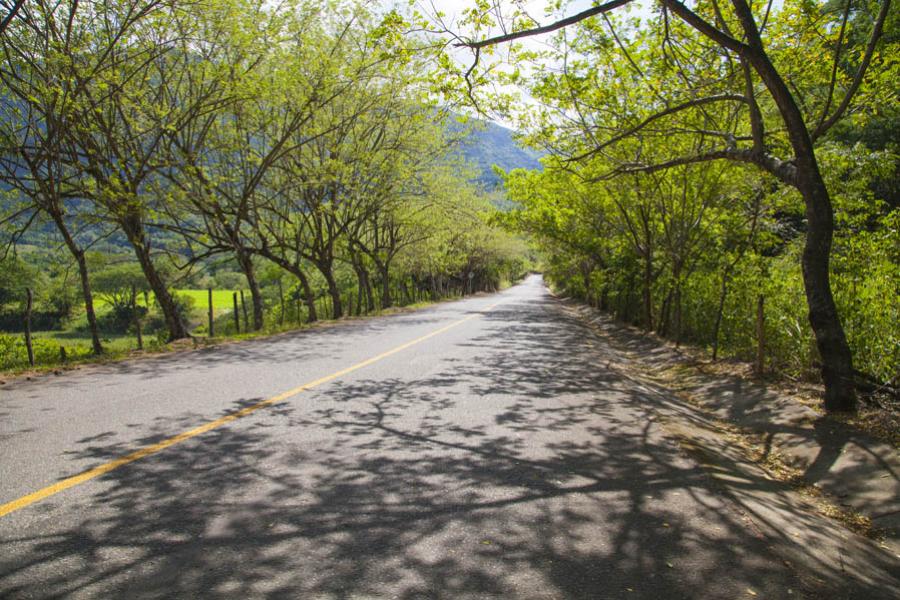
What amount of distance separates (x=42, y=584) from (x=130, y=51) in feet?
46.8

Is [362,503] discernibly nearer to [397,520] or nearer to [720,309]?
[397,520]

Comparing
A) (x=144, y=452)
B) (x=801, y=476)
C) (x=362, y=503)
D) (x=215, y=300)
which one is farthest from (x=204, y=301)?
(x=801, y=476)

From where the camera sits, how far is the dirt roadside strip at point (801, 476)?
3.25 meters

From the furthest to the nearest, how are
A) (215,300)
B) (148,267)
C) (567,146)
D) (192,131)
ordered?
(215,300) < (192,131) < (148,267) < (567,146)

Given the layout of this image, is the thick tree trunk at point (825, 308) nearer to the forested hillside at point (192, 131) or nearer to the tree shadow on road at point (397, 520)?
the tree shadow on road at point (397, 520)

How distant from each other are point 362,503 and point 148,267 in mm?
13510

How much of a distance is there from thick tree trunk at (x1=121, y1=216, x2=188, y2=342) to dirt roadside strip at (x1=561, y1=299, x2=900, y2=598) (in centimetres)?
1258

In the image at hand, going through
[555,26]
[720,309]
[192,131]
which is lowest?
[720,309]

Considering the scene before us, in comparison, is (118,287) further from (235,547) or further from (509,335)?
(235,547)

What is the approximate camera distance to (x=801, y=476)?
4930 mm

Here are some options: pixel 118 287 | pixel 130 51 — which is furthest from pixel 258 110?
pixel 118 287

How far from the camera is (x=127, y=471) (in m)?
3.92

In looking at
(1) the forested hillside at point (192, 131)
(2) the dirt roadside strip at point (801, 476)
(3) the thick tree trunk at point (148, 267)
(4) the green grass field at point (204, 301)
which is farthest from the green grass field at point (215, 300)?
(2) the dirt roadside strip at point (801, 476)

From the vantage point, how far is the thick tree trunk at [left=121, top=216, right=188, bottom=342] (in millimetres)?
14312
